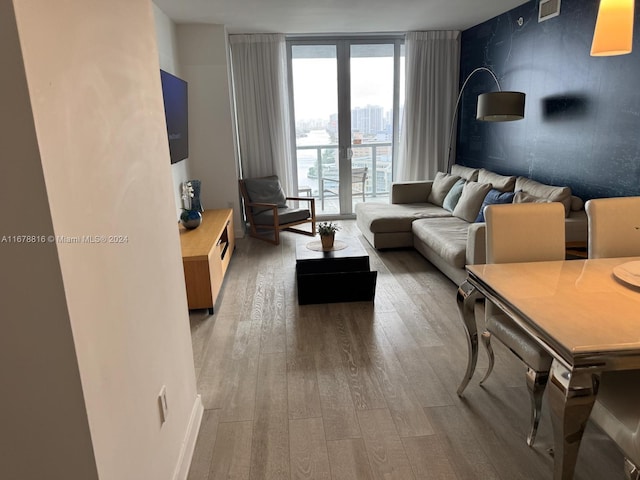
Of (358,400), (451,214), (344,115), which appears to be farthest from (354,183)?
(358,400)

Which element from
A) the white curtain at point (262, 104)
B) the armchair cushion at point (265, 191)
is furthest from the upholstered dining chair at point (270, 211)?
the white curtain at point (262, 104)

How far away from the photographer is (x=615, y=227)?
224 cm

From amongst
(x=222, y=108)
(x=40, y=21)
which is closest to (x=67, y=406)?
(x=40, y=21)

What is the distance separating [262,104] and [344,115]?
1.14m

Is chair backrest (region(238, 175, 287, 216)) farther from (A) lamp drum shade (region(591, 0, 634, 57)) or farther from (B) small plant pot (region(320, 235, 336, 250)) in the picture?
(A) lamp drum shade (region(591, 0, 634, 57))

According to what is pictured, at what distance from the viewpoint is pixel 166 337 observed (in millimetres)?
1745

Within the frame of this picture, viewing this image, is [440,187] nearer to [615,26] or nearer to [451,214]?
[451,214]

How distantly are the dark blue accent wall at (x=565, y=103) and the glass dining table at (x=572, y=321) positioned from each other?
181 centimetres

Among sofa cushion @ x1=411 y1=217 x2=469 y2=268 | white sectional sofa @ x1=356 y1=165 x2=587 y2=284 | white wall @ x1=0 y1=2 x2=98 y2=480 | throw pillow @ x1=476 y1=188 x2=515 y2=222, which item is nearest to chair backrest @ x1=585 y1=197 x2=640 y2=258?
white sectional sofa @ x1=356 y1=165 x2=587 y2=284

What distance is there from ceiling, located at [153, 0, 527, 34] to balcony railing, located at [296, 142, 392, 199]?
4.99ft

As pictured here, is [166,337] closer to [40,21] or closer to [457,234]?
[40,21]

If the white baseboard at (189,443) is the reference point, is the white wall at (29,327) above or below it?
above

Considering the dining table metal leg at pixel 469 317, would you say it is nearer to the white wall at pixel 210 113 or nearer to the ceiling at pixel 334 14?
the ceiling at pixel 334 14

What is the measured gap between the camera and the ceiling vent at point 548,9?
3.94 metres
